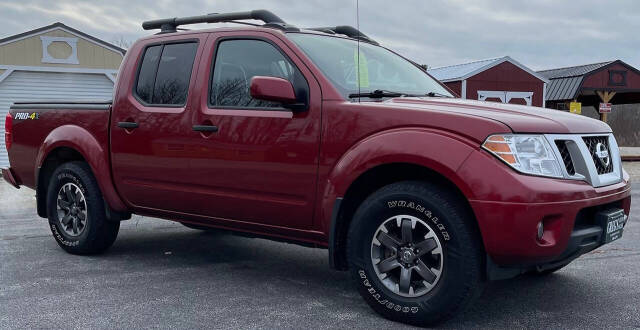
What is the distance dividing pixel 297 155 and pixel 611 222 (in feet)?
6.12

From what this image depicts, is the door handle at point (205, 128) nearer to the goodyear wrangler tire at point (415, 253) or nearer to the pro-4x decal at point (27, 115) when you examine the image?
the goodyear wrangler tire at point (415, 253)

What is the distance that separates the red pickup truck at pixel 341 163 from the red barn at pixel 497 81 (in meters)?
24.0

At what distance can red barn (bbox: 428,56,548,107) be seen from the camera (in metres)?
28.5

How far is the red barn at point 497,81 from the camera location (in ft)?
93.5

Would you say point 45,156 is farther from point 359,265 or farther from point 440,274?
point 440,274

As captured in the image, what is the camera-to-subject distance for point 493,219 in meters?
3.36

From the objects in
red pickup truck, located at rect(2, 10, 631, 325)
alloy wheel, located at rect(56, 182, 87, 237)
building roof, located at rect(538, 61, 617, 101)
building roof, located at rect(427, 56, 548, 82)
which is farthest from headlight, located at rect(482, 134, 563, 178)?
building roof, located at rect(538, 61, 617, 101)

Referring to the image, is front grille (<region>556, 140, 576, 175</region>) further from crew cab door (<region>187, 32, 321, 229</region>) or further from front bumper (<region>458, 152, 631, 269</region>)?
crew cab door (<region>187, 32, 321, 229</region>)

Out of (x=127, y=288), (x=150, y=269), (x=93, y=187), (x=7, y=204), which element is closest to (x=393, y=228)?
(x=127, y=288)

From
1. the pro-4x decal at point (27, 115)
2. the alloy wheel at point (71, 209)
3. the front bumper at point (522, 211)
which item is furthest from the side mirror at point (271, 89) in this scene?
the pro-4x decal at point (27, 115)

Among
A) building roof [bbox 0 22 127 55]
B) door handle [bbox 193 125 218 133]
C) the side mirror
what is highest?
building roof [bbox 0 22 127 55]

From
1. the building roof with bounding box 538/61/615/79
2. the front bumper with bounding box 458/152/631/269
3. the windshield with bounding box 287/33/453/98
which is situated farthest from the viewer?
the building roof with bounding box 538/61/615/79

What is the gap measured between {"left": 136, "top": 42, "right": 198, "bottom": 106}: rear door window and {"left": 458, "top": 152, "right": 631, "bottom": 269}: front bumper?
2.36 meters

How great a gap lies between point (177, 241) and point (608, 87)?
30.7m
